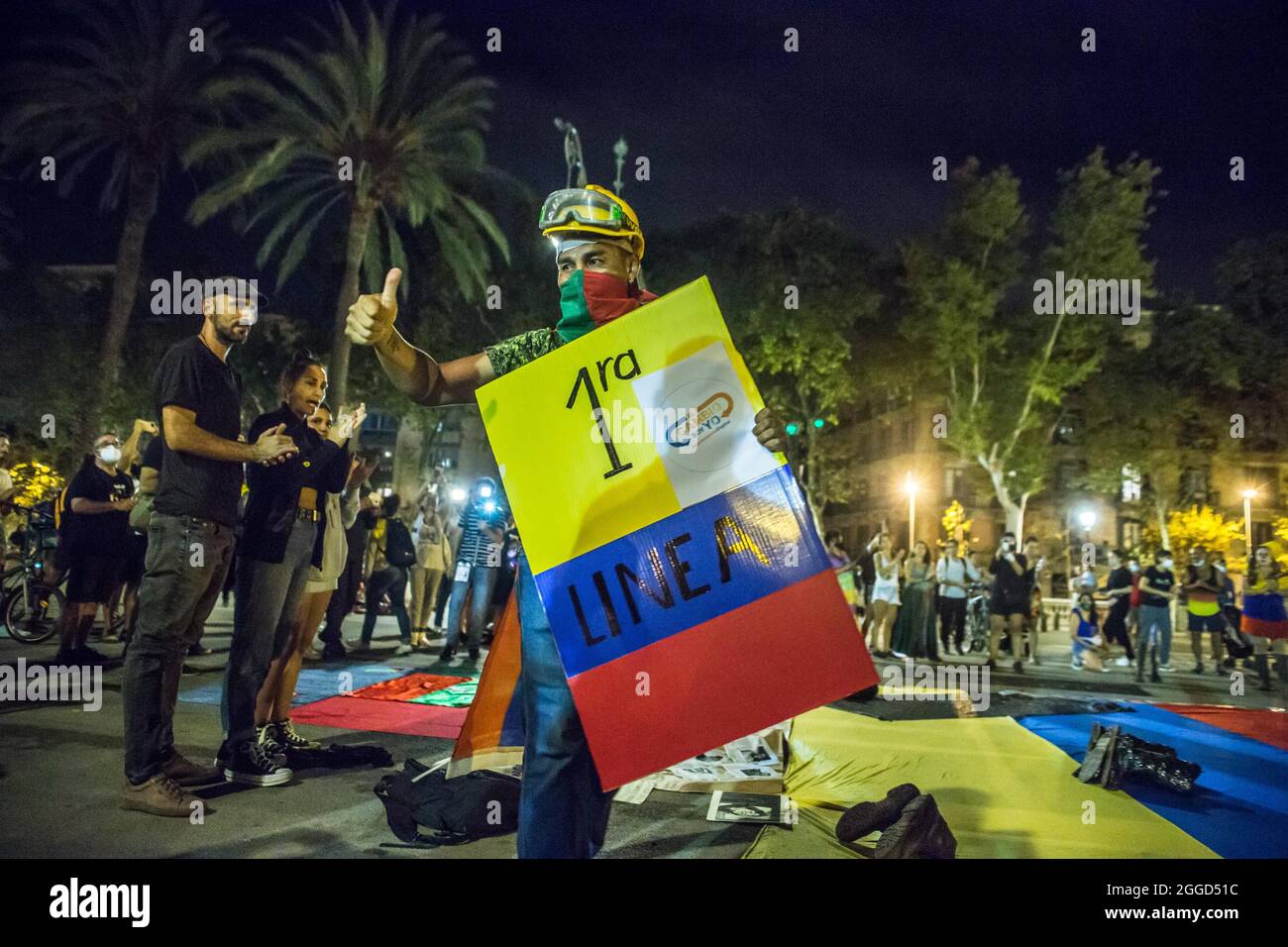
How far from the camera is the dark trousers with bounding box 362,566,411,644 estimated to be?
10.1 metres

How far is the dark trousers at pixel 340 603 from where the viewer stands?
8961mm

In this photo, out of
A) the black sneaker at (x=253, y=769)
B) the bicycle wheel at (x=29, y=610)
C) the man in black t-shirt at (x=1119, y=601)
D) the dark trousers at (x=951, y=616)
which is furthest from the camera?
the dark trousers at (x=951, y=616)

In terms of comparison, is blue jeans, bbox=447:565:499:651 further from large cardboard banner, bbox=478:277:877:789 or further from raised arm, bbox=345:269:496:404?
large cardboard banner, bbox=478:277:877:789

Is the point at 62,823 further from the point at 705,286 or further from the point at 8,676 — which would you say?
the point at 8,676

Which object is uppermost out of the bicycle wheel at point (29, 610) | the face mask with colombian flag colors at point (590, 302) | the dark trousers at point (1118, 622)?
the face mask with colombian flag colors at point (590, 302)

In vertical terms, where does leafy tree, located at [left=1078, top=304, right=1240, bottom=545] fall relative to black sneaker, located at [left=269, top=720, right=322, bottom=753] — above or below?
above

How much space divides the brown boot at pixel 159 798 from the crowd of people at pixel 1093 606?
30.6 ft

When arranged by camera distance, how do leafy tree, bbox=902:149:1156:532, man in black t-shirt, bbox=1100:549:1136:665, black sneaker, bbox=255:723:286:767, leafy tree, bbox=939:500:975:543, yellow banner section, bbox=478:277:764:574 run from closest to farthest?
yellow banner section, bbox=478:277:764:574 → black sneaker, bbox=255:723:286:767 → man in black t-shirt, bbox=1100:549:1136:665 → leafy tree, bbox=902:149:1156:532 → leafy tree, bbox=939:500:975:543

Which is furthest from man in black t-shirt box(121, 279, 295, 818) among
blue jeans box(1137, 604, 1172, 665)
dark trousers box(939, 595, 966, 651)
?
dark trousers box(939, 595, 966, 651)

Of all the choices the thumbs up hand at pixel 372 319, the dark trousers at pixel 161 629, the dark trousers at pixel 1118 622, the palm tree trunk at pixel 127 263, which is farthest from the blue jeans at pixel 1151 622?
the palm tree trunk at pixel 127 263

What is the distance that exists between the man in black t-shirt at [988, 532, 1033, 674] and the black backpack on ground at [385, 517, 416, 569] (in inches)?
287

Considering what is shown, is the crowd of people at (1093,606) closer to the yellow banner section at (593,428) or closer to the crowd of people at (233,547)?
the crowd of people at (233,547)

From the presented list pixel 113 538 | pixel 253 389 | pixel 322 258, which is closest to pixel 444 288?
pixel 322 258

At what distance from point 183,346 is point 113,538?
4455 mm
